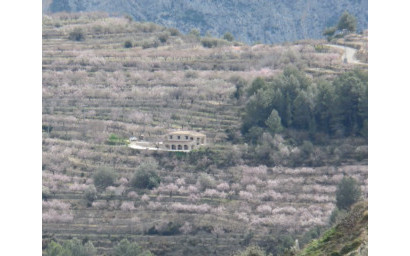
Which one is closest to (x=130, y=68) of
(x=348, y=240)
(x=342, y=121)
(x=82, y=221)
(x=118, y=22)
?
(x=118, y=22)

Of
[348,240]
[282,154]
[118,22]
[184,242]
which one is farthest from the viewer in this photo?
[118,22]

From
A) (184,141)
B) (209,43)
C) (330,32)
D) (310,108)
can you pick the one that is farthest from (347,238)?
(209,43)

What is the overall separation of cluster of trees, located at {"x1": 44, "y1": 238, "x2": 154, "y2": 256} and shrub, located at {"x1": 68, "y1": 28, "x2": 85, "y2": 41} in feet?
93.0

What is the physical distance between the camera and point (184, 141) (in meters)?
43.1

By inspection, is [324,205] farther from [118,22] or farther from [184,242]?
[118,22]

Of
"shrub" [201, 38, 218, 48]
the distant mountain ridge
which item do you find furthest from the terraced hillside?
the distant mountain ridge

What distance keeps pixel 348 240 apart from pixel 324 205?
69.7 ft

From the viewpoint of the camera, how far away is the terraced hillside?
3634cm

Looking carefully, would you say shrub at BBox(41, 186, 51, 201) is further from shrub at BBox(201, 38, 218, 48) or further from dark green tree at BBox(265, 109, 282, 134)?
shrub at BBox(201, 38, 218, 48)

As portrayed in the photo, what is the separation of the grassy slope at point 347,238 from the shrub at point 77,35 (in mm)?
44244

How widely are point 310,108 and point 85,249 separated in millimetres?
13654

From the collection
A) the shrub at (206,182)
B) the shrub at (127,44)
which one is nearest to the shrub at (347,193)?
the shrub at (206,182)

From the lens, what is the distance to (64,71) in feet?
178

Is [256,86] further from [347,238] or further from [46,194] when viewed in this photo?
[347,238]
